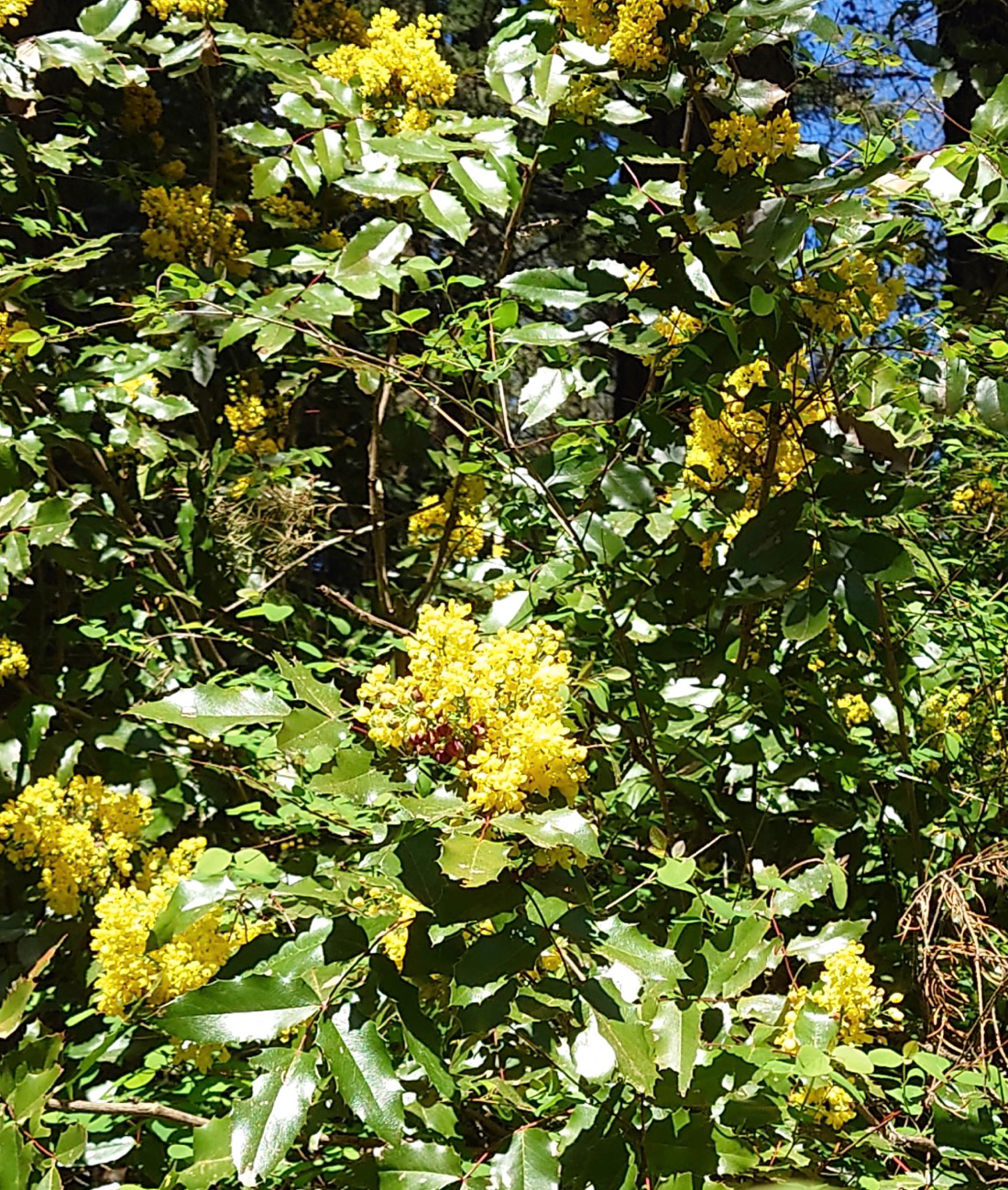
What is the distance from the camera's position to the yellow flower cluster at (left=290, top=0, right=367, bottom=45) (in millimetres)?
3133

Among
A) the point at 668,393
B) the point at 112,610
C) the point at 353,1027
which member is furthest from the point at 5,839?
the point at 668,393

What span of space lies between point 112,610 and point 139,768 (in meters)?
0.32

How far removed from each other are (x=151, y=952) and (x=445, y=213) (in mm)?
1070

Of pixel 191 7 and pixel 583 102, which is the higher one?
pixel 191 7

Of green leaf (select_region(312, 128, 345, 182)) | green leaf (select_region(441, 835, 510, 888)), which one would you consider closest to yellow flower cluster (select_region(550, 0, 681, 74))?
green leaf (select_region(312, 128, 345, 182))

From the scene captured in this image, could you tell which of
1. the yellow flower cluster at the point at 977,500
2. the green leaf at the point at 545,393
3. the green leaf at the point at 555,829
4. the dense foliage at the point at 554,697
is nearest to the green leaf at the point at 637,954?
the dense foliage at the point at 554,697

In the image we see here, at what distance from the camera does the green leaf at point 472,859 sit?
37.9 inches

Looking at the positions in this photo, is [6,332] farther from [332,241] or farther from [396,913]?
[396,913]

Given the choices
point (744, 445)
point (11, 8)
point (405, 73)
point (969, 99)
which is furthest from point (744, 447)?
point (969, 99)

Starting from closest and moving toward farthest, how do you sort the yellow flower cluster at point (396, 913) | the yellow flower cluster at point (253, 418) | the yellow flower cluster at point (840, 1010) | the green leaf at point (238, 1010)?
the green leaf at point (238, 1010), the yellow flower cluster at point (396, 913), the yellow flower cluster at point (840, 1010), the yellow flower cluster at point (253, 418)

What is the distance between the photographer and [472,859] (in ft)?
3.24

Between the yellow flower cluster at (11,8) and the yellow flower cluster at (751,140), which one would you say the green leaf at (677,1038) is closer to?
the yellow flower cluster at (751,140)

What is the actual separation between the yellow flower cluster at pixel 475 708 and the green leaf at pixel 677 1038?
0.79ft

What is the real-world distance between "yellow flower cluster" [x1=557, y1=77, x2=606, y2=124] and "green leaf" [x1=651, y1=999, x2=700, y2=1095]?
1.23m
